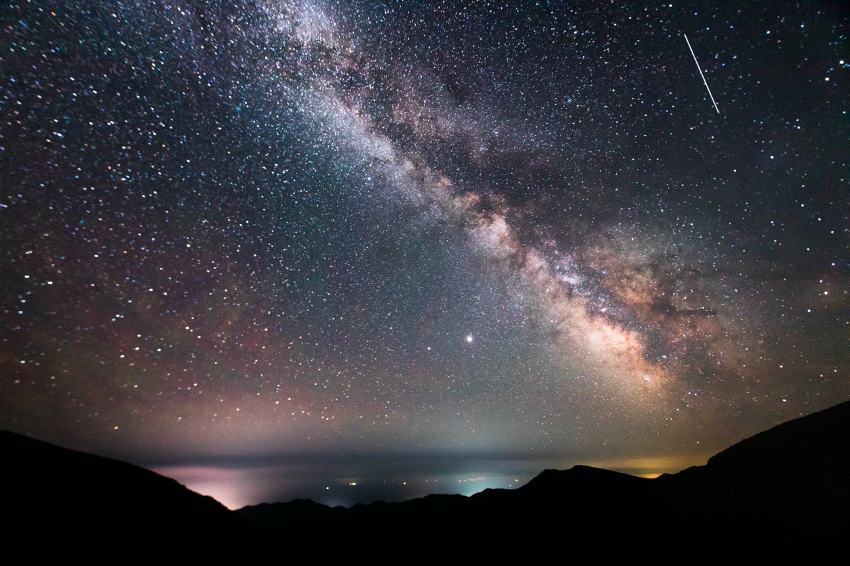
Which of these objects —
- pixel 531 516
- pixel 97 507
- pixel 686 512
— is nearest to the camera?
pixel 97 507

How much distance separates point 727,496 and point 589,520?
366 inches

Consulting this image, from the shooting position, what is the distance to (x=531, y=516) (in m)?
26.9

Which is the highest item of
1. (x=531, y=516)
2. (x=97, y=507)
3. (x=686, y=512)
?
(x=97, y=507)

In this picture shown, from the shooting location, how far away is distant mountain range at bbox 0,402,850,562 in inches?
418

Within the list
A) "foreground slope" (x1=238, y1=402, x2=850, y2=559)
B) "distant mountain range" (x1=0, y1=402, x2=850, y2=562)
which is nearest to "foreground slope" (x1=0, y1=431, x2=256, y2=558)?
"distant mountain range" (x1=0, y1=402, x2=850, y2=562)

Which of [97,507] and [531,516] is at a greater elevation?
[97,507]

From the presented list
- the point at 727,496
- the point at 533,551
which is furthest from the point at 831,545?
the point at 533,551

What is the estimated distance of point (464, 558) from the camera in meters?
22.4

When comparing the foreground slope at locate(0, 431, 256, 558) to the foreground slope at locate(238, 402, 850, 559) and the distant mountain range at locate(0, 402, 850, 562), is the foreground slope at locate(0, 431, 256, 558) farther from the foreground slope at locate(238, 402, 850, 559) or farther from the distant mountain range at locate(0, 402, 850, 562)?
the foreground slope at locate(238, 402, 850, 559)

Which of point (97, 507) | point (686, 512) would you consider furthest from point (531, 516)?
point (97, 507)

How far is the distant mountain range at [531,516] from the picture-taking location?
10.6 metres

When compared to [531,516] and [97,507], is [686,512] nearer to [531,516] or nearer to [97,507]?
[531,516]

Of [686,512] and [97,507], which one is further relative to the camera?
[686,512]

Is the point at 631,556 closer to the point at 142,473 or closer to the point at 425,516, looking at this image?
the point at 425,516
